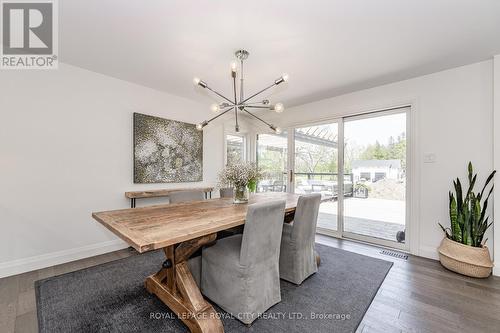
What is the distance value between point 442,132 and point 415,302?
2176 millimetres

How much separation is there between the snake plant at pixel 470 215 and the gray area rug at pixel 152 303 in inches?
34.5

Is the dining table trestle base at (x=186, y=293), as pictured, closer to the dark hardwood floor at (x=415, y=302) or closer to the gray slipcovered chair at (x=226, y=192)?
the dark hardwood floor at (x=415, y=302)

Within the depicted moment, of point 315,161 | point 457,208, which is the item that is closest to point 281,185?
point 315,161

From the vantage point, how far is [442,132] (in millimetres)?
2814

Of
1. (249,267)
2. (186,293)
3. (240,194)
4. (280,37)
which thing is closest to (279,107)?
(280,37)

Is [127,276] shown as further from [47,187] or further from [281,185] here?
[281,185]

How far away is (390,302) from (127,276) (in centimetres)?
262

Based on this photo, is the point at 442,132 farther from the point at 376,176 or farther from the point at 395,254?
the point at 395,254

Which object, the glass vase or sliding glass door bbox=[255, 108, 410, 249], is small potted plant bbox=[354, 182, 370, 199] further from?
the glass vase

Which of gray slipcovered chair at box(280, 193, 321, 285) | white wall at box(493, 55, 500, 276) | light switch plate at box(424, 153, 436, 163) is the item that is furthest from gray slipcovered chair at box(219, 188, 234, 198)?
white wall at box(493, 55, 500, 276)

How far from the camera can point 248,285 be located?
5.32ft

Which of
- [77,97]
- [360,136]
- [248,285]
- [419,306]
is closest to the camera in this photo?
[248,285]

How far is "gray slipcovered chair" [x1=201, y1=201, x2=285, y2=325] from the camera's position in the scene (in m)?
1.61

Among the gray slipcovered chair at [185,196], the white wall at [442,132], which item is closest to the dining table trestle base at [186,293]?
the gray slipcovered chair at [185,196]
